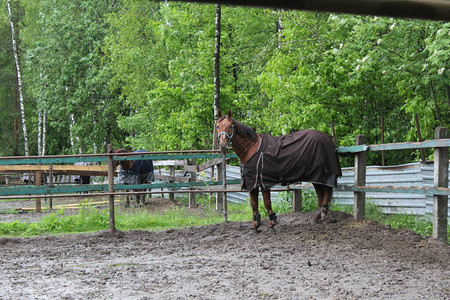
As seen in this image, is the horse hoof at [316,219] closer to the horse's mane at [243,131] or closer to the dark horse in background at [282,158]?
the dark horse in background at [282,158]

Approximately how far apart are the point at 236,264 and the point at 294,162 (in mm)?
2512

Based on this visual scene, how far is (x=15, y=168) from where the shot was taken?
1474 centimetres

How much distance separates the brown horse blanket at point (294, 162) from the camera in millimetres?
7984

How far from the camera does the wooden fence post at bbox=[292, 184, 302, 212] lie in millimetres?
9938

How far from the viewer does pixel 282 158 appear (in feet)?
26.5

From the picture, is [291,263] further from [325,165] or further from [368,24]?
[368,24]

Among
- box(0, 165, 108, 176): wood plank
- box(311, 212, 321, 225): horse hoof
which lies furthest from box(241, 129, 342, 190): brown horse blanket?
box(0, 165, 108, 176): wood plank

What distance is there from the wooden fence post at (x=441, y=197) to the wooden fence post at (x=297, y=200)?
3.82 meters

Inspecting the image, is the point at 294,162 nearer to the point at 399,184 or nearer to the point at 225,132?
the point at 225,132

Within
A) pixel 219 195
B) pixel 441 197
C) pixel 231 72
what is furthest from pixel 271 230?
pixel 231 72

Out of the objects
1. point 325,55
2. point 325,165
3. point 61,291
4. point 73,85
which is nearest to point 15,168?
point 325,55

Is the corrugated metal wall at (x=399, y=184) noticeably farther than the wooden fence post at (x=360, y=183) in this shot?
Yes

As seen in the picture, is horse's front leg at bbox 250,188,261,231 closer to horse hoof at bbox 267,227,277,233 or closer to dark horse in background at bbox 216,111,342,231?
dark horse in background at bbox 216,111,342,231

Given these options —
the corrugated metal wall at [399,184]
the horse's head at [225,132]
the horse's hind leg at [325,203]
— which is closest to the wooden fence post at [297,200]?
the corrugated metal wall at [399,184]
